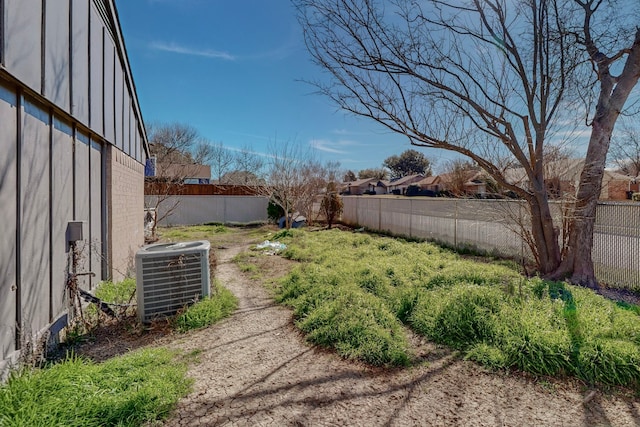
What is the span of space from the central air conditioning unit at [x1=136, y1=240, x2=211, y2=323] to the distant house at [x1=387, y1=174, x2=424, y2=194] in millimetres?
43935

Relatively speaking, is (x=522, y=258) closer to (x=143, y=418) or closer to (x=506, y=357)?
(x=506, y=357)

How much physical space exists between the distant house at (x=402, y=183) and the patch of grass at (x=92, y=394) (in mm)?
45372

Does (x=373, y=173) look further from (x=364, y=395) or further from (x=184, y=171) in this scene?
(x=364, y=395)

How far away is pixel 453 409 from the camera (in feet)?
7.19

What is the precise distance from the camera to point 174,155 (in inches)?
951

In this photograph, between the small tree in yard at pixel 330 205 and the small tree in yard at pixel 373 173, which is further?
the small tree in yard at pixel 373 173

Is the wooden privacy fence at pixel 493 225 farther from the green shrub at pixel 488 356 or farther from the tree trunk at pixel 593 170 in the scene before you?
the green shrub at pixel 488 356

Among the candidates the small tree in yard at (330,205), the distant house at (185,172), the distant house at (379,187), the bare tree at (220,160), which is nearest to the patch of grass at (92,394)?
the small tree in yard at (330,205)

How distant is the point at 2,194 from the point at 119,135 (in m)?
3.62

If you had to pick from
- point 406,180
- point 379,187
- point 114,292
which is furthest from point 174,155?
point 379,187

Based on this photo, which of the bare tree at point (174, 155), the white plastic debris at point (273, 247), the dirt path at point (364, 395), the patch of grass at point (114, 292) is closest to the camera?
the dirt path at point (364, 395)

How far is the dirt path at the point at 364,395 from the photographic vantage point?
6.77ft

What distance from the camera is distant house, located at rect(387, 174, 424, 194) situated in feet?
155

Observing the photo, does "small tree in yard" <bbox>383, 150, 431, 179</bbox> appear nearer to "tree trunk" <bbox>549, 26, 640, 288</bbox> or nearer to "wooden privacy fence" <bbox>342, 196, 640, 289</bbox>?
"wooden privacy fence" <bbox>342, 196, 640, 289</bbox>
